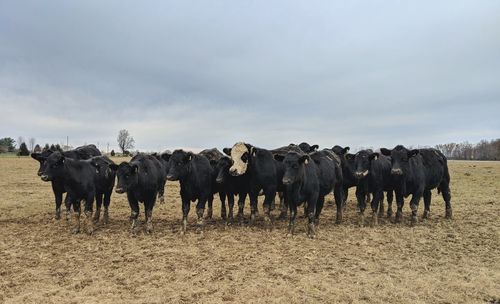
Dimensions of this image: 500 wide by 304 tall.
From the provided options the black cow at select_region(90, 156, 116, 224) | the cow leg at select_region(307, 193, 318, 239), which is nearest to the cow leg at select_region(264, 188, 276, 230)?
the cow leg at select_region(307, 193, 318, 239)

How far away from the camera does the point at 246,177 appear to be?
10.8m

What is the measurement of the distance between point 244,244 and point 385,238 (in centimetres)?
352

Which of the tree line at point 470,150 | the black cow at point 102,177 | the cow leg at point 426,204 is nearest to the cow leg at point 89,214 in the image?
the black cow at point 102,177

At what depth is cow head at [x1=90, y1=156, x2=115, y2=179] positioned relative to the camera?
1036 cm

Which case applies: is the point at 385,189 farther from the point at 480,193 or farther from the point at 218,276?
the point at 480,193

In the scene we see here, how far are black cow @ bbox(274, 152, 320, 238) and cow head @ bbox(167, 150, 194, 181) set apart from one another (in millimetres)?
2601

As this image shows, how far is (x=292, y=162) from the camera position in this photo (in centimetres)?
936

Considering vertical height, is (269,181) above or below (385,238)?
above

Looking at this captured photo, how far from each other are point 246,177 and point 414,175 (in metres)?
5.18

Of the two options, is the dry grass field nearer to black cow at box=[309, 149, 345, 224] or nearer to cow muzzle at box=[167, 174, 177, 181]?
black cow at box=[309, 149, 345, 224]

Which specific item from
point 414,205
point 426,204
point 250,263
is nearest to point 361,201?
point 414,205

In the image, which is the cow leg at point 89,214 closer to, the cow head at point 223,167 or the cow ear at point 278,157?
the cow head at point 223,167

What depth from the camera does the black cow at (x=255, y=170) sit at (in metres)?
10.3

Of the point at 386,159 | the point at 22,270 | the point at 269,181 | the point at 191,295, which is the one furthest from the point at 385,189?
the point at 22,270
